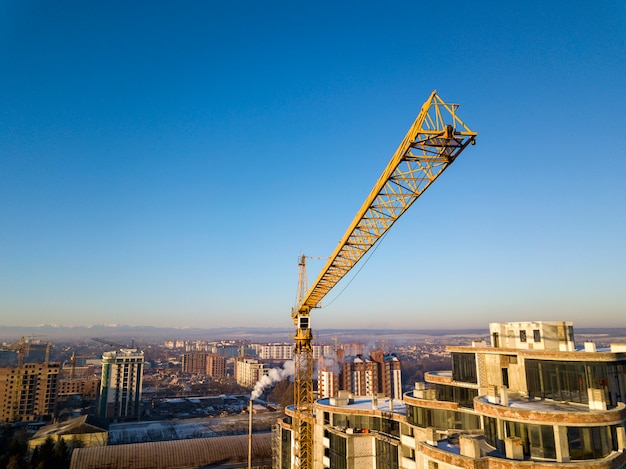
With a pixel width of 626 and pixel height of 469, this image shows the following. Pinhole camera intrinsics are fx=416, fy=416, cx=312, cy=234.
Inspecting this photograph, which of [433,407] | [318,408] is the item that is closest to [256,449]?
[318,408]

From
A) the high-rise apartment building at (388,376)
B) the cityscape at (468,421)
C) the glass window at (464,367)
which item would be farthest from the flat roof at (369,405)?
the high-rise apartment building at (388,376)

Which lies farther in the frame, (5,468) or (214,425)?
(214,425)

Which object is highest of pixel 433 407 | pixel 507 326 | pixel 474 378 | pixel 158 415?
pixel 507 326

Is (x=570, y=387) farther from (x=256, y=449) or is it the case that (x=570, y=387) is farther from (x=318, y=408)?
(x=256, y=449)

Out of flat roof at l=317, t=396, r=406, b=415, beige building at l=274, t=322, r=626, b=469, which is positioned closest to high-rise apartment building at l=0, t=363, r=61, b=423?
flat roof at l=317, t=396, r=406, b=415

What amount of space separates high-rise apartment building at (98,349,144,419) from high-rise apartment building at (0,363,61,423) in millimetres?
10378

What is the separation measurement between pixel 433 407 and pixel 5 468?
4928 cm

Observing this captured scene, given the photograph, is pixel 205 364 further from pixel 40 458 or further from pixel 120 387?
pixel 40 458

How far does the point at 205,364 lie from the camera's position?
192125mm

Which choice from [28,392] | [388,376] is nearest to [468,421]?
[388,376]

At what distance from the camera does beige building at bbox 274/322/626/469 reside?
1508 centimetres

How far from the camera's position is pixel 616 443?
15.5 meters

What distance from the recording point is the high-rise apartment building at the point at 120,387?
289 feet

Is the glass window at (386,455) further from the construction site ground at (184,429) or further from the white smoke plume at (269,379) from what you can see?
the white smoke plume at (269,379)
